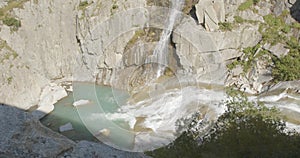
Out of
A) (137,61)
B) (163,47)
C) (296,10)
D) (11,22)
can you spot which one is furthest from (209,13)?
(11,22)

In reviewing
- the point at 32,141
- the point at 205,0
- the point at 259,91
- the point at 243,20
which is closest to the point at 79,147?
the point at 32,141

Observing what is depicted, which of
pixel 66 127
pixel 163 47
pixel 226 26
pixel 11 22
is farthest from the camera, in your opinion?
pixel 11 22

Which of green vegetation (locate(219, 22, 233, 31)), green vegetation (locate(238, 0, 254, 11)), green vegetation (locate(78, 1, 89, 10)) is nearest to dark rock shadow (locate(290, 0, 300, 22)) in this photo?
green vegetation (locate(238, 0, 254, 11))

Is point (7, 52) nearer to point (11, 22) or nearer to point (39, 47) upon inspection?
point (11, 22)

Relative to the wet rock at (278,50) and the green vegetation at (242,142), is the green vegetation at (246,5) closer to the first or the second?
the wet rock at (278,50)

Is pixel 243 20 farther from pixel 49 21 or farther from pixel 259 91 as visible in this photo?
pixel 49 21

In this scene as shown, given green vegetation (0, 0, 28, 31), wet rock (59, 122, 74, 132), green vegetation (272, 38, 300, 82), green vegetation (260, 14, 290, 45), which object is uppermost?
green vegetation (0, 0, 28, 31)

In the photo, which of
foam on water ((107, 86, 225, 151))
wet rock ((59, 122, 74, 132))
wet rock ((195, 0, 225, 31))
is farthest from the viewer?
wet rock ((195, 0, 225, 31))

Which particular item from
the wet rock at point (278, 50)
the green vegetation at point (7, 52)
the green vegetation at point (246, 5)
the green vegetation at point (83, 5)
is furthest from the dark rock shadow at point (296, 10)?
the green vegetation at point (7, 52)

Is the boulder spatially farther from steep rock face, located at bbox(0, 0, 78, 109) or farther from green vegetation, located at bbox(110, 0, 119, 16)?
green vegetation, located at bbox(110, 0, 119, 16)
